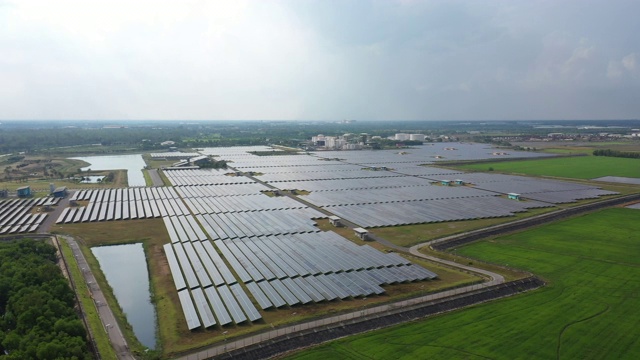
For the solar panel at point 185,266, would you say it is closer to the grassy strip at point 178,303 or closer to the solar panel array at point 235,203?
the grassy strip at point 178,303

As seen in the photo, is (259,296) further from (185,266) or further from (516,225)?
(516,225)

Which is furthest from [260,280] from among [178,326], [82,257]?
[82,257]

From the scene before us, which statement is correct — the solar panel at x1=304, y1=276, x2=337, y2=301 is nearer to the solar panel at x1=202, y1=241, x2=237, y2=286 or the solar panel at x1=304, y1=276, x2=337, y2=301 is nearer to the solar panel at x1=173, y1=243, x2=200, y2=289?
the solar panel at x1=202, y1=241, x2=237, y2=286

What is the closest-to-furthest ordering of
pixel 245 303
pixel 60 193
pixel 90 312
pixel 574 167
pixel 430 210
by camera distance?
pixel 90 312
pixel 245 303
pixel 430 210
pixel 60 193
pixel 574 167

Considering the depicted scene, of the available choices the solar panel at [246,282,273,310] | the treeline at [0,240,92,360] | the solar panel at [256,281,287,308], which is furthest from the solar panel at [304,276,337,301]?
the treeline at [0,240,92,360]

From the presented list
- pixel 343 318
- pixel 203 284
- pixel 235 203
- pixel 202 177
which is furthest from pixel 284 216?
pixel 202 177

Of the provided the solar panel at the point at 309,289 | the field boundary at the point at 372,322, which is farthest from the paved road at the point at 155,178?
the field boundary at the point at 372,322

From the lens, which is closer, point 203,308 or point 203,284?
point 203,308
